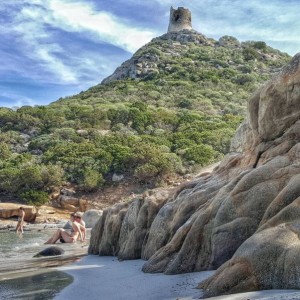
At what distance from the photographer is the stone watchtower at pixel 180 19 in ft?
429

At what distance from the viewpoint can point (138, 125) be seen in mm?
65062

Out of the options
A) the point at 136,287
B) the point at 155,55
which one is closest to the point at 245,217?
the point at 136,287

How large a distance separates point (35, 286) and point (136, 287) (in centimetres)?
212

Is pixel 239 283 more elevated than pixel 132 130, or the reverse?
pixel 132 130

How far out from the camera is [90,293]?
8.40 m

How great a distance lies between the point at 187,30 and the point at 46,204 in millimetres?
94411

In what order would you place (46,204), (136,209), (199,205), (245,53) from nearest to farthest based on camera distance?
(199,205) → (136,209) → (46,204) → (245,53)

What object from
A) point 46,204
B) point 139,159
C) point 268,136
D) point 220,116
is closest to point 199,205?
point 268,136

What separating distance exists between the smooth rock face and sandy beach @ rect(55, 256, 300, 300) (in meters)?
0.31

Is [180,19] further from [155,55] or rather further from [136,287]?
[136,287]

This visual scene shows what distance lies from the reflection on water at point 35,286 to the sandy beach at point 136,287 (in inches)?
7.7

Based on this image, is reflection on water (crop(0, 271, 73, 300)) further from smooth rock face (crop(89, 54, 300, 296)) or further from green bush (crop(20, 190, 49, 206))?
green bush (crop(20, 190, 49, 206))

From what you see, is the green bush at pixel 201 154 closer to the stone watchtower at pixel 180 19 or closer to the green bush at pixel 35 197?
the green bush at pixel 35 197

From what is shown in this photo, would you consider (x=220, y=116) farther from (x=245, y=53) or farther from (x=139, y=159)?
(x=245, y=53)
